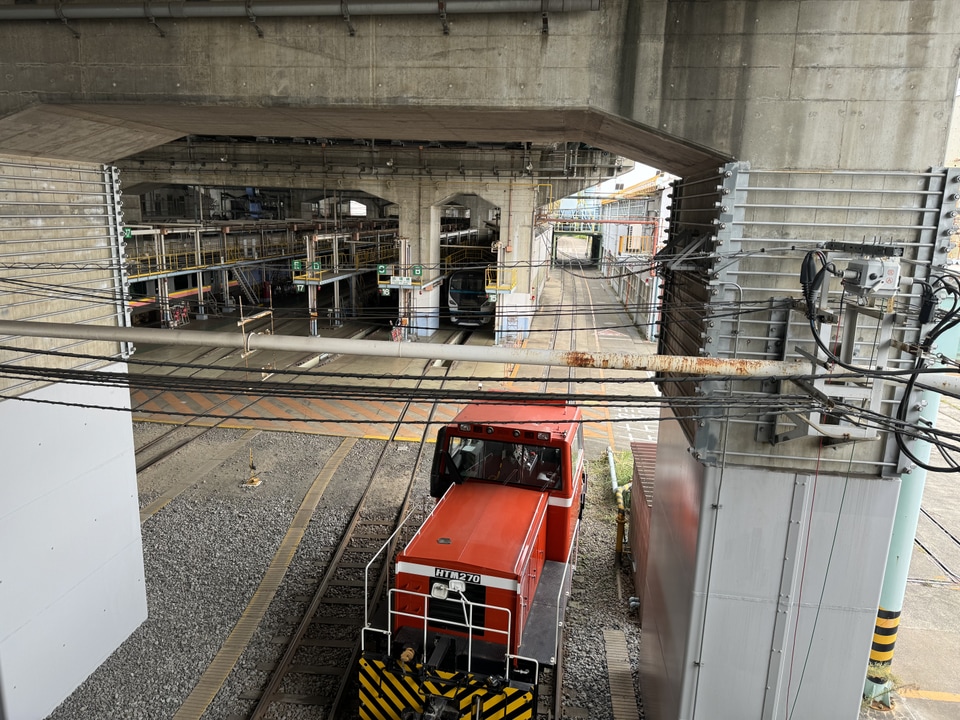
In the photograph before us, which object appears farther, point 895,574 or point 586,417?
point 586,417

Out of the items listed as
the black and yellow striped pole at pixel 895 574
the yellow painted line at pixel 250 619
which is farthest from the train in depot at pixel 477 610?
the black and yellow striped pole at pixel 895 574

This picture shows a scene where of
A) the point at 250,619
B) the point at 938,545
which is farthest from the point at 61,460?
the point at 938,545

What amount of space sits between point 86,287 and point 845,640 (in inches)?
354

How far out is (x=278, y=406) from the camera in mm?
Result: 17969

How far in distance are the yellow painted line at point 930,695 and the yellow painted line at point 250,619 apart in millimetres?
8312

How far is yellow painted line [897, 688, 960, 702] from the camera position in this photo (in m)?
7.85

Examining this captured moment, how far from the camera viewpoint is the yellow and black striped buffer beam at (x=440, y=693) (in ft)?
20.4

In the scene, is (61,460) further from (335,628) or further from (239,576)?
(335,628)

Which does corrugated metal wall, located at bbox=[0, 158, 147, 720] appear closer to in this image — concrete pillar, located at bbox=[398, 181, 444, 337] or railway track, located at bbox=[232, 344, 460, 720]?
railway track, located at bbox=[232, 344, 460, 720]

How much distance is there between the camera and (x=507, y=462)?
8.14m

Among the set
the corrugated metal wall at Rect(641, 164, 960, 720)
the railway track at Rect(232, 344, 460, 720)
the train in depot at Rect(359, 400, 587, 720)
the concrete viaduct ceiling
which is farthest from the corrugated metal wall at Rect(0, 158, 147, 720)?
the corrugated metal wall at Rect(641, 164, 960, 720)

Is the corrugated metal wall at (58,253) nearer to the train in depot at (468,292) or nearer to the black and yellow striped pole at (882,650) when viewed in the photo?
the black and yellow striped pole at (882,650)

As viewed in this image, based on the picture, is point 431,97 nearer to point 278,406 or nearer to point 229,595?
point 229,595

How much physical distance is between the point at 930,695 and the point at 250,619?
8761 millimetres
